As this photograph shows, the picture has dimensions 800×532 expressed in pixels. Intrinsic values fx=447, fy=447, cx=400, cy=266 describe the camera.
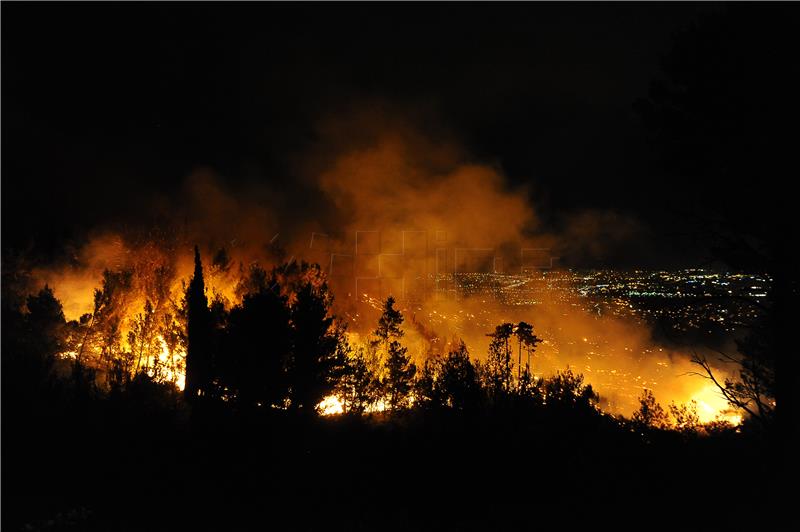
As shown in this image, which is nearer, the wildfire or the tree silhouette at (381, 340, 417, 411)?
the tree silhouette at (381, 340, 417, 411)

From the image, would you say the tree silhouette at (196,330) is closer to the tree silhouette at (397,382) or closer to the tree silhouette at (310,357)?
the tree silhouette at (310,357)

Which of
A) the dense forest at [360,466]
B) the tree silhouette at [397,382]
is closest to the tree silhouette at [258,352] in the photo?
the dense forest at [360,466]

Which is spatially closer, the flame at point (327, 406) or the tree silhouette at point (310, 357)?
the tree silhouette at point (310, 357)

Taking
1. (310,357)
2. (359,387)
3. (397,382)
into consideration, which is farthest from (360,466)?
(397,382)

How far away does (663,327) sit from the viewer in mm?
7523

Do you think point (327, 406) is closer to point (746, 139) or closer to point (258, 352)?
point (258, 352)

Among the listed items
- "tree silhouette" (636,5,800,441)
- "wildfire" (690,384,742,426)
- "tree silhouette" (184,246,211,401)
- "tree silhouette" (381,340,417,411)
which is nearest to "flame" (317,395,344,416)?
"tree silhouette" (381,340,417,411)

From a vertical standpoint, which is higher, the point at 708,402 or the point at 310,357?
the point at 708,402

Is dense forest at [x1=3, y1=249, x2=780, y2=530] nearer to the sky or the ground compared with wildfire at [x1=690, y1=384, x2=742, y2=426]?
nearer to the ground

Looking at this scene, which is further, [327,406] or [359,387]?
[359,387]

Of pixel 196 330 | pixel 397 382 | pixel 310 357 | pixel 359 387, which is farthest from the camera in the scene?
pixel 196 330

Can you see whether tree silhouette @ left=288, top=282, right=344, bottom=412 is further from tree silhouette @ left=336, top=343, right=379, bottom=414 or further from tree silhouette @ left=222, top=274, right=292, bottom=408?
tree silhouette @ left=336, top=343, right=379, bottom=414

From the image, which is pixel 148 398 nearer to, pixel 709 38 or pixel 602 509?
pixel 602 509

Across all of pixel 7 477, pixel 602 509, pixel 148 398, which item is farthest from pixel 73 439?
pixel 602 509
